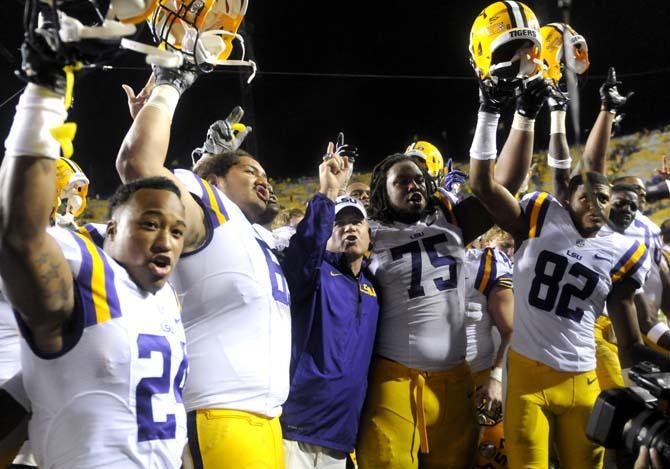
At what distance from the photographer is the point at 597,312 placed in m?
3.21

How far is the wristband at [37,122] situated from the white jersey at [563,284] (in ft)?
7.58

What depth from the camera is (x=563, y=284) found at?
123 inches

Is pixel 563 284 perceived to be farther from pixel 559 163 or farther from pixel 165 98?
pixel 165 98

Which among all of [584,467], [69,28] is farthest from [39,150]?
[584,467]

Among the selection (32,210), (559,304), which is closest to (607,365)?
(559,304)

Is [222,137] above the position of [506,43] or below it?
below

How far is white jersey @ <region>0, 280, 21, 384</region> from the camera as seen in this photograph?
2406mm

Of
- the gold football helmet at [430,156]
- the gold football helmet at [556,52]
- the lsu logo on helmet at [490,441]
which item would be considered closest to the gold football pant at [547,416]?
the lsu logo on helmet at [490,441]

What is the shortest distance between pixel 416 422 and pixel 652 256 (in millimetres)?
2068

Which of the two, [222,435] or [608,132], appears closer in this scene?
[222,435]

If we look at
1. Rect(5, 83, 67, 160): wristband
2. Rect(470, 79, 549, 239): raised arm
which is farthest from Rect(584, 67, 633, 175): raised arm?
Rect(5, 83, 67, 160): wristband

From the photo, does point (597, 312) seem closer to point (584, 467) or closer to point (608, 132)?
point (584, 467)

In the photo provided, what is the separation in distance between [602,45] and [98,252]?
598 cm

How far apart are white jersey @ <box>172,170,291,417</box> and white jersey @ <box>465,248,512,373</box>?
71.8 inches
